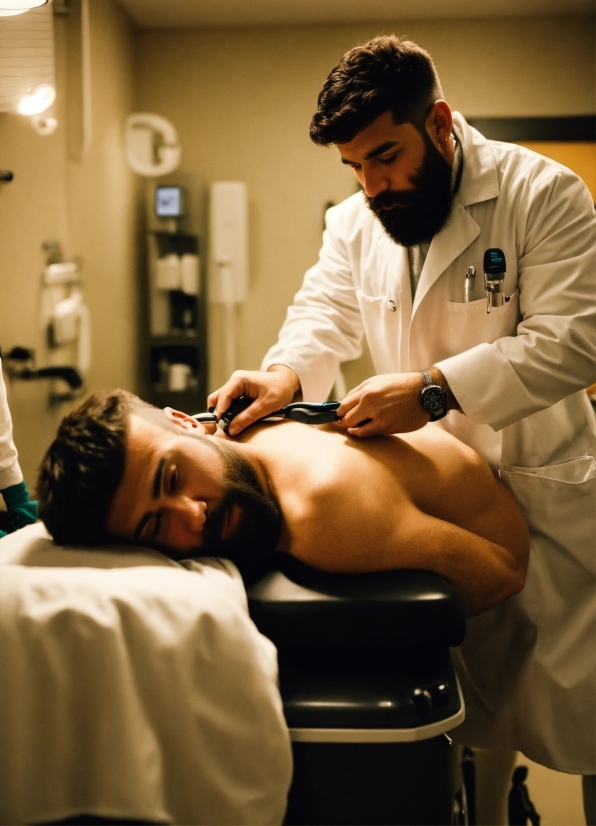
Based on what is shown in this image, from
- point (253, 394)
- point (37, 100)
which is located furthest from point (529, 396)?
point (37, 100)

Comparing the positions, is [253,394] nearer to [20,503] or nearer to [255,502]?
[255,502]

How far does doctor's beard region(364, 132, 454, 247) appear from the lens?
1428 mm

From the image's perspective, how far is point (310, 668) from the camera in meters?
0.97

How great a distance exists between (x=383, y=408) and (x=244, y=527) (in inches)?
12.8

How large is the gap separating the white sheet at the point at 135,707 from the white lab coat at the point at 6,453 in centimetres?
94

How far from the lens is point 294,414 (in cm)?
128

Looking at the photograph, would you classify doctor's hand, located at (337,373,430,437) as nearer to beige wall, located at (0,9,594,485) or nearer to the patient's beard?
the patient's beard

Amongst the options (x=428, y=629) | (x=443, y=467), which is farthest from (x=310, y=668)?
(x=443, y=467)

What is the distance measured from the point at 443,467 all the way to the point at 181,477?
445mm

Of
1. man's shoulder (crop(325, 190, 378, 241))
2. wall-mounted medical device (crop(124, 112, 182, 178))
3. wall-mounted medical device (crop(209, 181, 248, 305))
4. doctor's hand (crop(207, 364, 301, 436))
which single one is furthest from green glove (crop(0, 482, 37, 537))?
wall-mounted medical device (crop(124, 112, 182, 178))

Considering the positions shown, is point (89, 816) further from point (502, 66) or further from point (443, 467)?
point (502, 66)

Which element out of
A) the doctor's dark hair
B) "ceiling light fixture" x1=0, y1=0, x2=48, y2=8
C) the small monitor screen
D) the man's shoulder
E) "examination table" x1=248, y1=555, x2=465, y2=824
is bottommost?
"examination table" x1=248, y1=555, x2=465, y2=824

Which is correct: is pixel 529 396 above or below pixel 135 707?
above

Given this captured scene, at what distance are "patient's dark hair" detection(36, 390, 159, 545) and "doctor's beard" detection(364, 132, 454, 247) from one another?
723 millimetres
